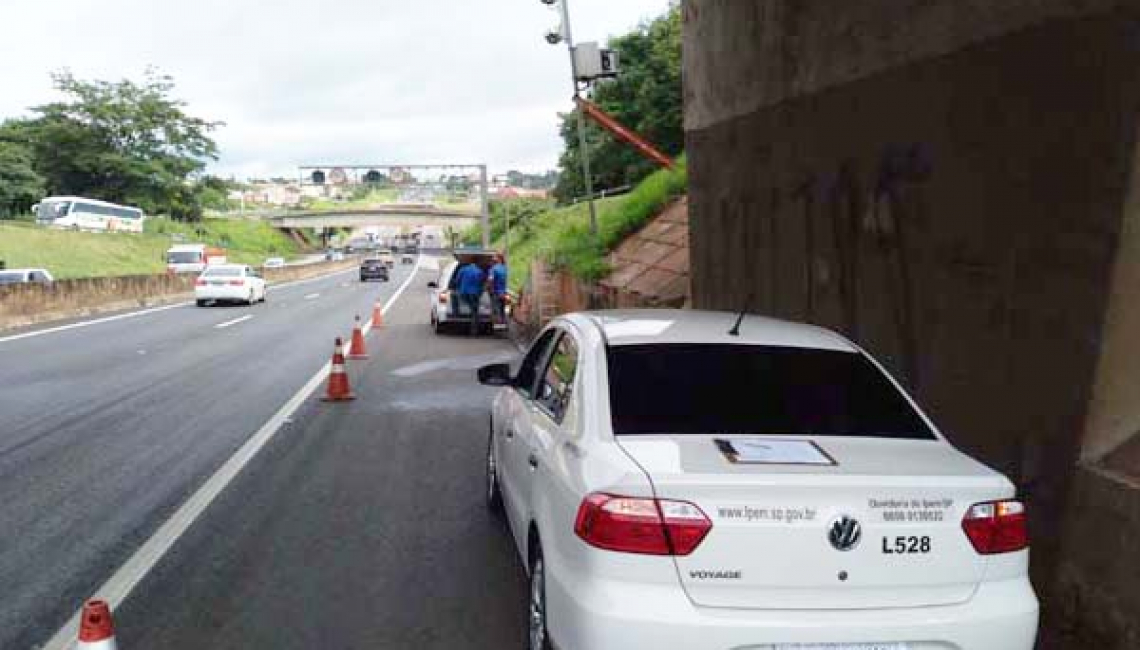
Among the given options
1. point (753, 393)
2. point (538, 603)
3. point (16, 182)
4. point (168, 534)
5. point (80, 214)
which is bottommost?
point (168, 534)

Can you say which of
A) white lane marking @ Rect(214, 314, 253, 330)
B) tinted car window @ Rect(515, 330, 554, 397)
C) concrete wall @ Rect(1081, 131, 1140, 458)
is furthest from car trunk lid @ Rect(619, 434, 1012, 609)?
white lane marking @ Rect(214, 314, 253, 330)

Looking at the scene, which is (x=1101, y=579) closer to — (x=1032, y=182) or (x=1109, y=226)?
(x=1109, y=226)

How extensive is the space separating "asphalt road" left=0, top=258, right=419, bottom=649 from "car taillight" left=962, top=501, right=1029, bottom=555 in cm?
413

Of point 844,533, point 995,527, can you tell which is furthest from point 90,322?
point 995,527

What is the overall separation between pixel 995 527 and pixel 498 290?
1875 centimetres

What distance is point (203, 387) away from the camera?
494 inches

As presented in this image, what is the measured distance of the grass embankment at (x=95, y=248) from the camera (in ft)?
167

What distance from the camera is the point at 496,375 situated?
5648 mm

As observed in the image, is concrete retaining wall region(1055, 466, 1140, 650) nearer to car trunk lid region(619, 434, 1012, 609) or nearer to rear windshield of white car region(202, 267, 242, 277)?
car trunk lid region(619, 434, 1012, 609)

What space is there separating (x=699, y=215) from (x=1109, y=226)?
752 cm

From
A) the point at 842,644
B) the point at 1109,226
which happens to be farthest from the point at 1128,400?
the point at 842,644

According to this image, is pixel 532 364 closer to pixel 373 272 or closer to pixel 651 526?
pixel 651 526

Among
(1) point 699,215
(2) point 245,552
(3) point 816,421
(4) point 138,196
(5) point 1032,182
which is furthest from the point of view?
(4) point 138,196

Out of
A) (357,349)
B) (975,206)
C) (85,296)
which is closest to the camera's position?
(975,206)
